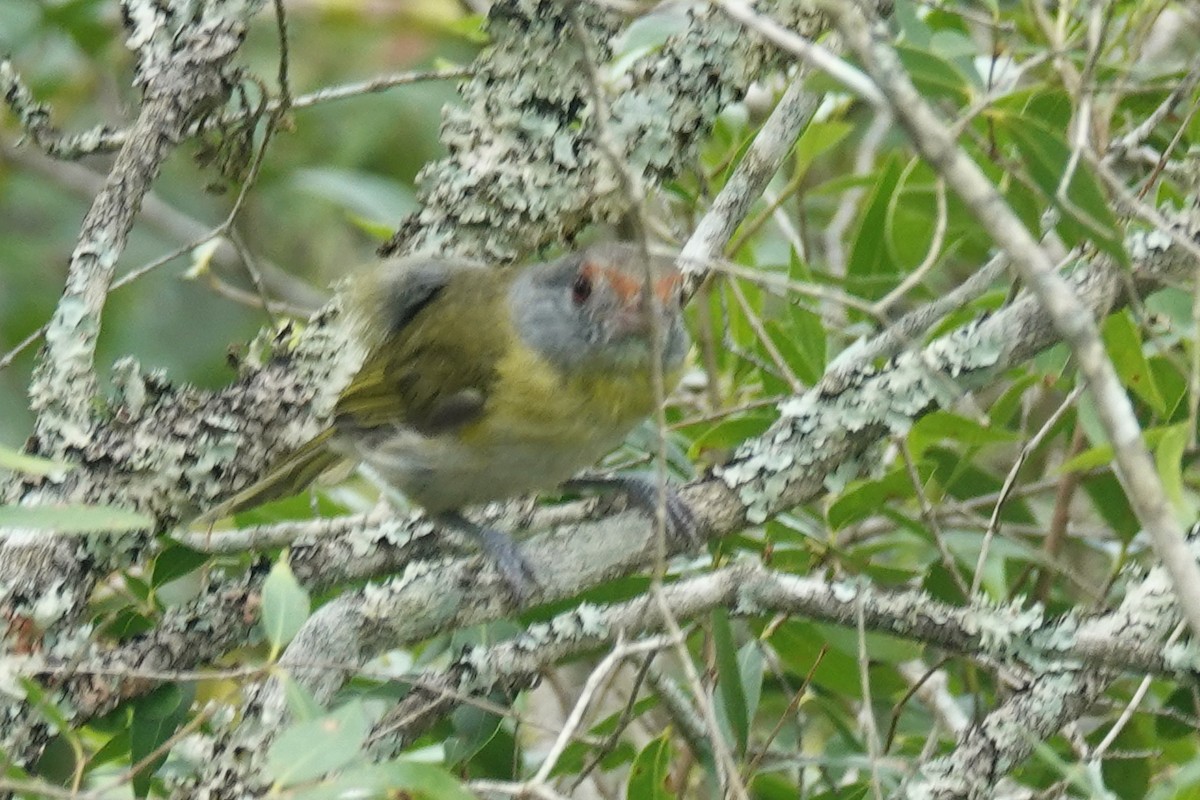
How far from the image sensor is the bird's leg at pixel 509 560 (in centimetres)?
234

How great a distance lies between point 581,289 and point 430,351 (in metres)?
0.40

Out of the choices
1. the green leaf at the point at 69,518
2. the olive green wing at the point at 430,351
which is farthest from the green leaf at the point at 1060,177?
the olive green wing at the point at 430,351

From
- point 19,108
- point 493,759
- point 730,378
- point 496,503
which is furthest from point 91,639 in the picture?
point 730,378

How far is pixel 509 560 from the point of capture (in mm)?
2402

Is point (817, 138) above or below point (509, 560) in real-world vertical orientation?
above

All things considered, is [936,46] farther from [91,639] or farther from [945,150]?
[91,639]

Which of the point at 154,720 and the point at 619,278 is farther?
the point at 619,278

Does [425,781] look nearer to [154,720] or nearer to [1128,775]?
[154,720]

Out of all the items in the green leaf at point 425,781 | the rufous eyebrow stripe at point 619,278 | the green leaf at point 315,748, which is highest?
the rufous eyebrow stripe at point 619,278

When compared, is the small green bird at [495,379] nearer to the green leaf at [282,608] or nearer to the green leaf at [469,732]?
the green leaf at [469,732]

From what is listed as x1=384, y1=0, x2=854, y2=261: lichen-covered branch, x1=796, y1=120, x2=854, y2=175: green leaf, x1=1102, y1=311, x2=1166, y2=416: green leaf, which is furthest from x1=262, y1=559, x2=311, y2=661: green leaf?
x1=796, y1=120, x2=854, y2=175: green leaf

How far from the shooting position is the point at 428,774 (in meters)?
1.60

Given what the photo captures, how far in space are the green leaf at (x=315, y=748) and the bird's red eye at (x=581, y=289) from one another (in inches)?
56.6

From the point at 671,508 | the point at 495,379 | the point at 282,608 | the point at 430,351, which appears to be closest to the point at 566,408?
the point at 495,379
